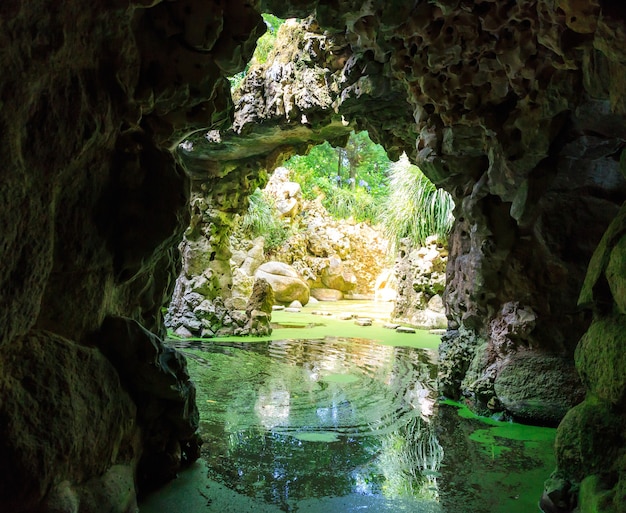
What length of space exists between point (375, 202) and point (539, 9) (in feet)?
56.1

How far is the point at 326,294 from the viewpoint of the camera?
55.7 feet

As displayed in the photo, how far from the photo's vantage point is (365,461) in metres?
3.09

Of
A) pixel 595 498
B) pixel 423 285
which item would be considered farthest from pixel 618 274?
pixel 423 285

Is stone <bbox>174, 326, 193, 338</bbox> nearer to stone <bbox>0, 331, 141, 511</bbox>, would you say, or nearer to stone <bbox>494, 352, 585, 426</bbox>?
stone <bbox>494, 352, 585, 426</bbox>

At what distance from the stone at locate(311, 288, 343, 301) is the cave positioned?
12368mm

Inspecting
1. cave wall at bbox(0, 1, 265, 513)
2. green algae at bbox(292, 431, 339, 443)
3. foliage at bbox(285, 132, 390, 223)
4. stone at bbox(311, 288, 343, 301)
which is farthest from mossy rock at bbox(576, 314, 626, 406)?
foliage at bbox(285, 132, 390, 223)

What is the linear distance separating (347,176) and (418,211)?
11.6 metres

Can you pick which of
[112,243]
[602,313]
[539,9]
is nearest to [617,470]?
[602,313]

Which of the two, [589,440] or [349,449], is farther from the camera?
[349,449]

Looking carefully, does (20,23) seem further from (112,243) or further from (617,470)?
(617,470)

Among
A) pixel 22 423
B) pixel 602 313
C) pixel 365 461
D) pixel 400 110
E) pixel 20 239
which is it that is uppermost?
pixel 400 110

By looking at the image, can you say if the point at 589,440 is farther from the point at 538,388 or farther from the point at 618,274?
the point at 538,388

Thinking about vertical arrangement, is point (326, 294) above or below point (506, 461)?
above

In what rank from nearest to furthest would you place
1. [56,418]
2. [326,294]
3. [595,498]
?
[56,418] < [595,498] < [326,294]
